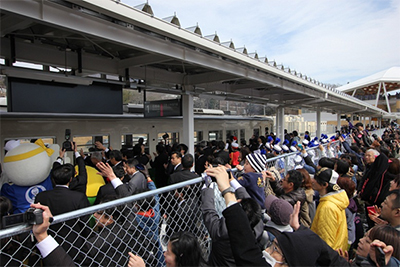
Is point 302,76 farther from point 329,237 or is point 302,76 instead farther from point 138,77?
point 329,237

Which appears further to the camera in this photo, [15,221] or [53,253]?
[53,253]

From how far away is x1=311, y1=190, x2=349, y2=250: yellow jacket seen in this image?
2.54 meters

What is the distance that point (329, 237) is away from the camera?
8.32 feet

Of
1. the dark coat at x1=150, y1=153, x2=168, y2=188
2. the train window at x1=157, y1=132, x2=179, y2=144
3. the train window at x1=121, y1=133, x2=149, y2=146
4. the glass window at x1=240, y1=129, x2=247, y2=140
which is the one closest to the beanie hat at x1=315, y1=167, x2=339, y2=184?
the dark coat at x1=150, y1=153, x2=168, y2=188

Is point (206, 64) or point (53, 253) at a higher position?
point (206, 64)

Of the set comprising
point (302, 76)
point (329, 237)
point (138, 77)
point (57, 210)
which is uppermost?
point (302, 76)

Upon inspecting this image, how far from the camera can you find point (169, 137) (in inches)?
385

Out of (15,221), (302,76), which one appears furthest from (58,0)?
(302,76)

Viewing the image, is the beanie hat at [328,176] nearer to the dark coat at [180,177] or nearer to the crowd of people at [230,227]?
the crowd of people at [230,227]

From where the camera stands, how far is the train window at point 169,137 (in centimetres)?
933

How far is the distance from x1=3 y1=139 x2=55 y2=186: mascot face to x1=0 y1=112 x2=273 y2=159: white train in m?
Answer: 3.31

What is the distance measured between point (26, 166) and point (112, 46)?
10.9ft

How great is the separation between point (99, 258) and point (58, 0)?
2.68 metres

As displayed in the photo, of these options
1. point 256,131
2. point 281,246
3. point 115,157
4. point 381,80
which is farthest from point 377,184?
point 381,80
